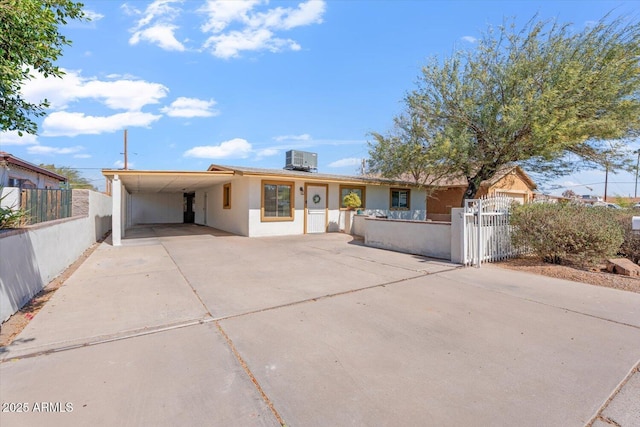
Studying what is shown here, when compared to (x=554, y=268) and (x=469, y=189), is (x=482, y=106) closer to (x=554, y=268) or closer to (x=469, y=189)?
(x=469, y=189)

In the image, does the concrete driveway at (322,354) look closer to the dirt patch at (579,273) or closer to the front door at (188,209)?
the dirt patch at (579,273)

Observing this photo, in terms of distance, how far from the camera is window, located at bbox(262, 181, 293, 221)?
12.5 meters

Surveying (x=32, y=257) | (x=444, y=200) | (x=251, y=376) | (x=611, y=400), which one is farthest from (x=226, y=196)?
(x=611, y=400)

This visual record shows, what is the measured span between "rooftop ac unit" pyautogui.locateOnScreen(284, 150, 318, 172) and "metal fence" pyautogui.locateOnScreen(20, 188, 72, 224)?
11.1 meters

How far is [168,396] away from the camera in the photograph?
2309 mm

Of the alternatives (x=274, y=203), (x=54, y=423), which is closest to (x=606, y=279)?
(x=54, y=423)

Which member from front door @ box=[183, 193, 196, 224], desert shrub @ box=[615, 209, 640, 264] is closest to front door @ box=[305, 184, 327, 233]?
desert shrub @ box=[615, 209, 640, 264]

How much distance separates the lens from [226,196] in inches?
595

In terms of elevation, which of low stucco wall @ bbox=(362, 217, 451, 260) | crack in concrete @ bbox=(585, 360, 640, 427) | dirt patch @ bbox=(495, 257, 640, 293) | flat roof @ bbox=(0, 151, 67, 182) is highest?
flat roof @ bbox=(0, 151, 67, 182)

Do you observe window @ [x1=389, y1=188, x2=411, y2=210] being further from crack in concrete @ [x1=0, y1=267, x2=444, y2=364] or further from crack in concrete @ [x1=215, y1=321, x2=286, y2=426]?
crack in concrete @ [x1=215, y1=321, x2=286, y2=426]

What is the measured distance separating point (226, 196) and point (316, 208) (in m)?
4.64

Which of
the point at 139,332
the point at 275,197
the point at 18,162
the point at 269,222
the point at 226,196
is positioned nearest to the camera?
the point at 139,332

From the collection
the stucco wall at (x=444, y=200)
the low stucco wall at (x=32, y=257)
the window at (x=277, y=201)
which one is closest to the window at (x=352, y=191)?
the window at (x=277, y=201)

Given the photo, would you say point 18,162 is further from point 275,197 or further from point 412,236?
point 412,236
